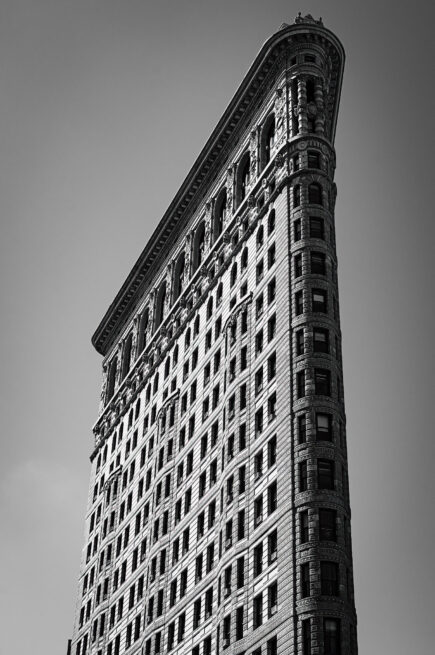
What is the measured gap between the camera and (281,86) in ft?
336

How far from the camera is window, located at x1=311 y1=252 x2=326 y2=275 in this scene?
281 ft

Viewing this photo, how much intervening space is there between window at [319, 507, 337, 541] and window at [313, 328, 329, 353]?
13.4 meters

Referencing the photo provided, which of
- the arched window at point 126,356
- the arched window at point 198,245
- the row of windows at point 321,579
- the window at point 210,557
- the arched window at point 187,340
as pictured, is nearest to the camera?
the row of windows at point 321,579

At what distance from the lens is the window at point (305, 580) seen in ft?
227

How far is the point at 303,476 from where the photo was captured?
74438mm

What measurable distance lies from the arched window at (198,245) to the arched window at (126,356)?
20.5 m

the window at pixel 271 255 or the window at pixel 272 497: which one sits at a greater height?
the window at pixel 271 255

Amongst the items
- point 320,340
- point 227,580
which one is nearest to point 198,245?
point 320,340

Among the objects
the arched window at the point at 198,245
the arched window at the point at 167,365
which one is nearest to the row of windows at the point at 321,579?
the arched window at the point at 167,365

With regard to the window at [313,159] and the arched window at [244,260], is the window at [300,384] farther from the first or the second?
the window at [313,159]

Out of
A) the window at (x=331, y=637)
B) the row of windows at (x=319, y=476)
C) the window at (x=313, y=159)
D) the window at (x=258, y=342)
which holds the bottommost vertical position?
the window at (x=331, y=637)

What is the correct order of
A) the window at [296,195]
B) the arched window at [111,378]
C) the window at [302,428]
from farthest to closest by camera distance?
the arched window at [111,378] → the window at [296,195] → the window at [302,428]

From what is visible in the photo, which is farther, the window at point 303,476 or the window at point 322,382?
the window at point 322,382

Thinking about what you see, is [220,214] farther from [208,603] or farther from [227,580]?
[227,580]
